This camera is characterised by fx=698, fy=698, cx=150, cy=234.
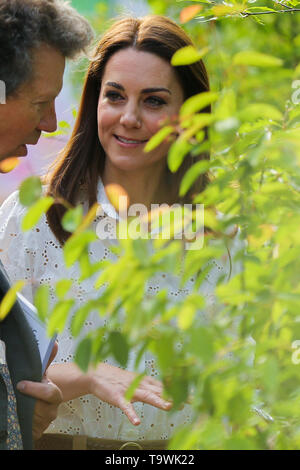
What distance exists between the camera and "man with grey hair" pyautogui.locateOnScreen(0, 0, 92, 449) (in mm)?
1471

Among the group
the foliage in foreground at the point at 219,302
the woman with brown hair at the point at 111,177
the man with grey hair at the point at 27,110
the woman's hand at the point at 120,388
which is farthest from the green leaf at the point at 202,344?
the woman with brown hair at the point at 111,177

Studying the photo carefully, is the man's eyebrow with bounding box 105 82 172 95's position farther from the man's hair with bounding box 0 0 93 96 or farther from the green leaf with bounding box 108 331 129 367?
the green leaf with bounding box 108 331 129 367

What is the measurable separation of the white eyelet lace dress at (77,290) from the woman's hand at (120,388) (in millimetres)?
157

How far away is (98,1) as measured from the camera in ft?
17.1

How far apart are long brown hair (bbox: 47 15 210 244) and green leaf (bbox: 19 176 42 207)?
3.98ft

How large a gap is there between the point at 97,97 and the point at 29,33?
589mm

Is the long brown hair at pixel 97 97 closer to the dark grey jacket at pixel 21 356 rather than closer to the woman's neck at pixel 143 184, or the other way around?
the woman's neck at pixel 143 184

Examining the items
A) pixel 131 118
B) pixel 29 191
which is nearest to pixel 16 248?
pixel 131 118

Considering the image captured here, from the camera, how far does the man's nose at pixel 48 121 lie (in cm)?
198

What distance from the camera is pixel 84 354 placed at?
36.5 inches

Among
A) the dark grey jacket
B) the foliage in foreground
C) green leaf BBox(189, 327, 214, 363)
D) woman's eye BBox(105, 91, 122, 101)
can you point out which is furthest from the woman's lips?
green leaf BBox(189, 327, 214, 363)

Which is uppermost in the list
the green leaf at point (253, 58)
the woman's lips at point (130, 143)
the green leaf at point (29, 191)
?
the woman's lips at point (130, 143)
